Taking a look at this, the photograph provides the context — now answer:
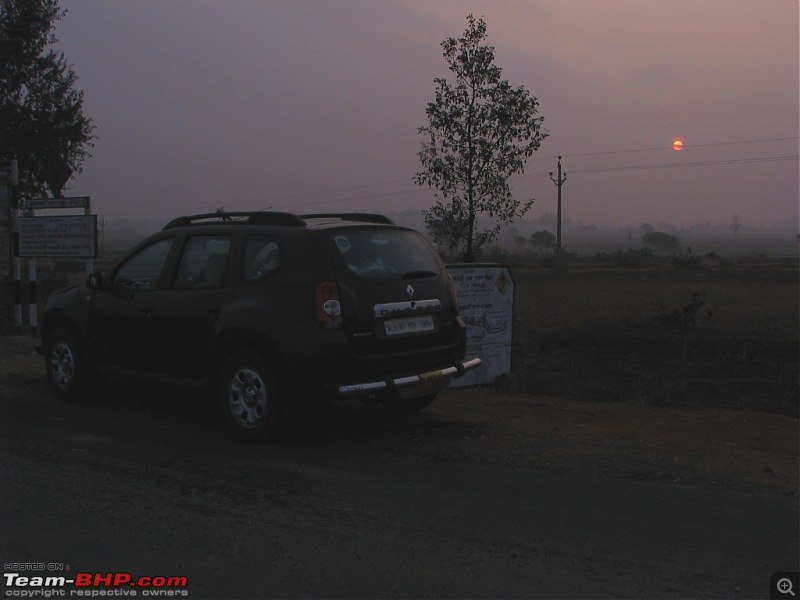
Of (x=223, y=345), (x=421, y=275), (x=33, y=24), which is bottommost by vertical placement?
(x=223, y=345)

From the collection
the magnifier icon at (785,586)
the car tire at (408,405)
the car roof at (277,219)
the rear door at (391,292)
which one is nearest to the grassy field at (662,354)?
the car tire at (408,405)

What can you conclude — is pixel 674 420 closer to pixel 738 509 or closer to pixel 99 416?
pixel 738 509

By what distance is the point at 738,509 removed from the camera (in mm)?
4895

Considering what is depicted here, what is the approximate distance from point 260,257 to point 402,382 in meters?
1.56

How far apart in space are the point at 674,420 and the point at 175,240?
5469 mm

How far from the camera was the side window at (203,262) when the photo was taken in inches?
258

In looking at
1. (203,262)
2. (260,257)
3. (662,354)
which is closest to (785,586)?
(260,257)

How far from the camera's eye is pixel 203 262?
22.1 feet

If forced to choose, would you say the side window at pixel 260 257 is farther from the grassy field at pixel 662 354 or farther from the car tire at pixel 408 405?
the grassy field at pixel 662 354

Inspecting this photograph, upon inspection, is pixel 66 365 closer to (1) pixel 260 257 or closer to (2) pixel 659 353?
(1) pixel 260 257

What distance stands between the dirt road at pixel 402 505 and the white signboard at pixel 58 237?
15.8ft

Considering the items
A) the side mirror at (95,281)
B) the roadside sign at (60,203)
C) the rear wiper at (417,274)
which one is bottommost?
the side mirror at (95,281)

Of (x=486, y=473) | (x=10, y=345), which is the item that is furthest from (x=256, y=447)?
(x=10, y=345)

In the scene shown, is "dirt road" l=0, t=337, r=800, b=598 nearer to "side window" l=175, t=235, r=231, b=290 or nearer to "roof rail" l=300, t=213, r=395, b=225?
"side window" l=175, t=235, r=231, b=290
